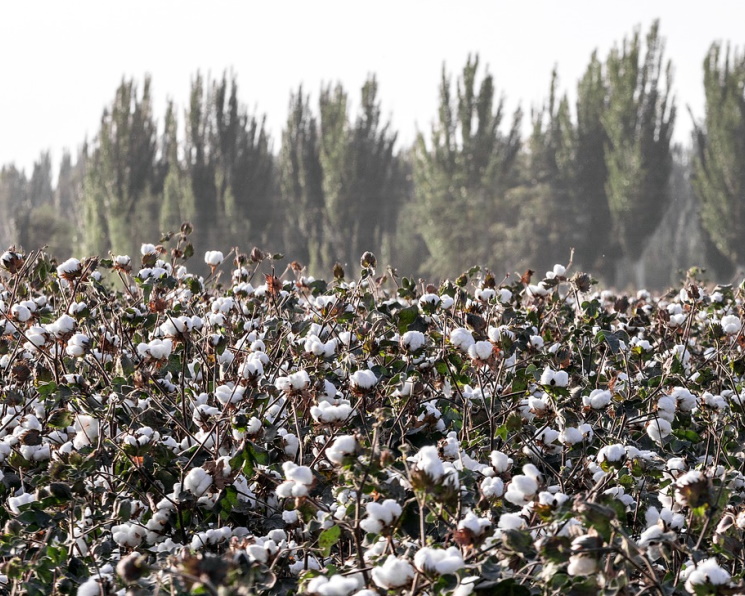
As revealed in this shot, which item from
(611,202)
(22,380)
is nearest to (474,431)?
(22,380)

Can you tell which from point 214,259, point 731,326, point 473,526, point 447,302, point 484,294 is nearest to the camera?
point 473,526

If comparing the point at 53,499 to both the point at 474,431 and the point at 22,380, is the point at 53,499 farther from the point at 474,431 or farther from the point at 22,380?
the point at 474,431

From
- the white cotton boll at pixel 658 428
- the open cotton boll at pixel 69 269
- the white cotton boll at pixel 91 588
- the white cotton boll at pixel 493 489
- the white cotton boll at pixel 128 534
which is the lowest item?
the white cotton boll at pixel 128 534

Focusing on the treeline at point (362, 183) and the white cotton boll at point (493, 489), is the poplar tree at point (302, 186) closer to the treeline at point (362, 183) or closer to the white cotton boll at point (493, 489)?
the treeline at point (362, 183)

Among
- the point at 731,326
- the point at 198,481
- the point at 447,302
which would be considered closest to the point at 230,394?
the point at 198,481

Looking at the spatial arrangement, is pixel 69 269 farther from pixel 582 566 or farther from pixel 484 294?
pixel 582 566

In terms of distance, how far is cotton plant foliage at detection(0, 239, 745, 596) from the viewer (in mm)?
1396

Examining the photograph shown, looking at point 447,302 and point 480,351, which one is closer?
point 480,351

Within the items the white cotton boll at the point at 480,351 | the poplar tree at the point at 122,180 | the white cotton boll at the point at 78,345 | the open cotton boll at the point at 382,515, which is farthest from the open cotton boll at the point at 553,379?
the poplar tree at the point at 122,180

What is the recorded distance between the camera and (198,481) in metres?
1.88

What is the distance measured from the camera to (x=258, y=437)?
201 centimetres

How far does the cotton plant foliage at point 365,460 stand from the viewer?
1.40 metres

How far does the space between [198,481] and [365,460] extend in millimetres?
486

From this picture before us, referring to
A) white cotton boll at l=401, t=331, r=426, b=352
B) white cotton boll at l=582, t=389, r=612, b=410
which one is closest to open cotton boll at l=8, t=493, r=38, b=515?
white cotton boll at l=401, t=331, r=426, b=352
